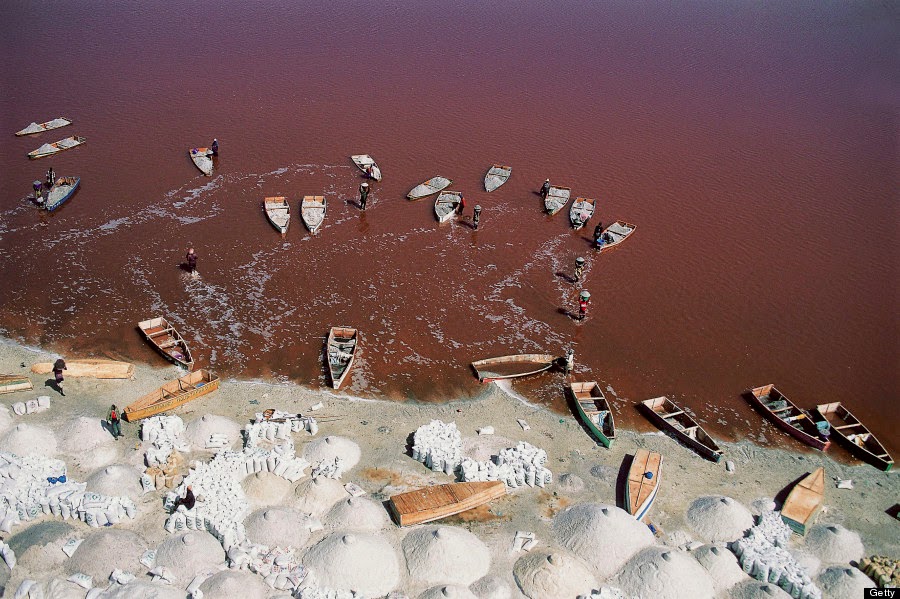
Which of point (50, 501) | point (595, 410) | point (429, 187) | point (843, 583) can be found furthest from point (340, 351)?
point (843, 583)

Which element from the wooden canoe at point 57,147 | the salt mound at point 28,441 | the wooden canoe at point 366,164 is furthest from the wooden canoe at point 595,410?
the wooden canoe at point 57,147

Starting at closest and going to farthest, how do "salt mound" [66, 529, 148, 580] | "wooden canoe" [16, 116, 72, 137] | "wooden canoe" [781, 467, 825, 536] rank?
"salt mound" [66, 529, 148, 580], "wooden canoe" [781, 467, 825, 536], "wooden canoe" [16, 116, 72, 137]

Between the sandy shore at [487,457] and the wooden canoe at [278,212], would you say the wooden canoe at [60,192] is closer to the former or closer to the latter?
the wooden canoe at [278,212]

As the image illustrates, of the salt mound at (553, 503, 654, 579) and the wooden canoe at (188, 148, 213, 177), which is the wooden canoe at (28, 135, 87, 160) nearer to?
the wooden canoe at (188, 148, 213, 177)

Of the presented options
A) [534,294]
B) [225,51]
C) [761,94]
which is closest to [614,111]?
[761,94]

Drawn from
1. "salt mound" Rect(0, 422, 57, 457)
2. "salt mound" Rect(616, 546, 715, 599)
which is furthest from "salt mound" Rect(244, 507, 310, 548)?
"salt mound" Rect(616, 546, 715, 599)

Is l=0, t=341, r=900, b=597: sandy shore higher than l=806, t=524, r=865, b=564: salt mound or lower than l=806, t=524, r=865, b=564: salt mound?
lower
